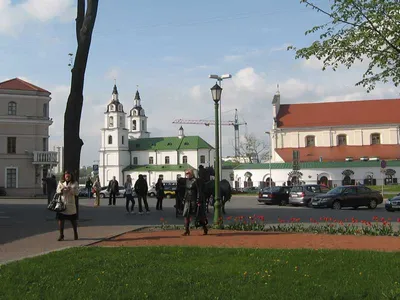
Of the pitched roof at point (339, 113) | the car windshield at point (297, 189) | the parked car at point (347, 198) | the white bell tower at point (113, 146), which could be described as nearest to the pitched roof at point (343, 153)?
the pitched roof at point (339, 113)

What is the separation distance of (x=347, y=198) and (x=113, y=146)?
96.7 metres

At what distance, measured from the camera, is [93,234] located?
14.0m

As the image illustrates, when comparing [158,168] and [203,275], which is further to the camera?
[158,168]

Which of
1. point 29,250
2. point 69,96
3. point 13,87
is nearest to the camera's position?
point 29,250

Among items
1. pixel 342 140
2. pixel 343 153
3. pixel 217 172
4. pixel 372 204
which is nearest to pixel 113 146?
pixel 342 140

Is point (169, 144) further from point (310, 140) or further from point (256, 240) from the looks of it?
point (256, 240)

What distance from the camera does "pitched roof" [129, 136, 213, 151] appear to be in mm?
122125

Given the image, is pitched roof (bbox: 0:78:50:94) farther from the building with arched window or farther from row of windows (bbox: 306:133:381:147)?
row of windows (bbox: 306:133:381:147)

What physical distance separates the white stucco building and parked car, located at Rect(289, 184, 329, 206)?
34.0 metres

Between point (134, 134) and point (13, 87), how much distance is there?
86.8 m

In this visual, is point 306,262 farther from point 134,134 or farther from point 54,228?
point 134,134

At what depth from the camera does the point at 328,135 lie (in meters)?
82.1

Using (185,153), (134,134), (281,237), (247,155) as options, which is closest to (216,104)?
(281,237)

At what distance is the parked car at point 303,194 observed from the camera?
33.7m
